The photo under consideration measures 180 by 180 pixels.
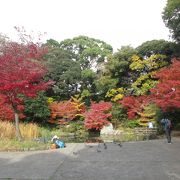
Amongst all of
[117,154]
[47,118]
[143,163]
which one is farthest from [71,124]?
[143,163]

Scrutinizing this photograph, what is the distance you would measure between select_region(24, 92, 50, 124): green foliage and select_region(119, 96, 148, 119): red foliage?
6.35 metres

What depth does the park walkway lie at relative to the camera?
7.72 metres

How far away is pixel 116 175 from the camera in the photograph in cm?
772

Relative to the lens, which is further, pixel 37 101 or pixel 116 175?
pixel 37 101

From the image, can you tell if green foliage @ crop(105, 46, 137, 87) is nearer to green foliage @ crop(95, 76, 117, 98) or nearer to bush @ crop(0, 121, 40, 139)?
green foliage @ crop(95, 76, 117, 98)

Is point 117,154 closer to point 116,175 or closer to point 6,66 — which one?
point 116,175

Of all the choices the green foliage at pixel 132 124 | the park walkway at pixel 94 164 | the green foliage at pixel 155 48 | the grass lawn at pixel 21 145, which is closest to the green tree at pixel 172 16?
the green foliage at pixel 155 48

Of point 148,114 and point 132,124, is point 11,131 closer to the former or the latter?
point 148,114

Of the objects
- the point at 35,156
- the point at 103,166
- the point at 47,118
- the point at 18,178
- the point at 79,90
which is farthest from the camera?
the point at 79,90

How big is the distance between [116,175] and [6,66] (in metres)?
7.73

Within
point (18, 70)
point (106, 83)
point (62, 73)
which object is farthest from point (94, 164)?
point (62, 73)

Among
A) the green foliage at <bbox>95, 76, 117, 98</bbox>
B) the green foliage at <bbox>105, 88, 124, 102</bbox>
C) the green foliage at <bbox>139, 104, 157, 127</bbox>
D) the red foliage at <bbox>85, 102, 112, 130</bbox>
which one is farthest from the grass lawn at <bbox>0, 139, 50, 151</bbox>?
the green foliage at <bbox>95, 76, 117, 98</bbox>

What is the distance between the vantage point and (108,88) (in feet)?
93.5

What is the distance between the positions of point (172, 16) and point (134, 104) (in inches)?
279
